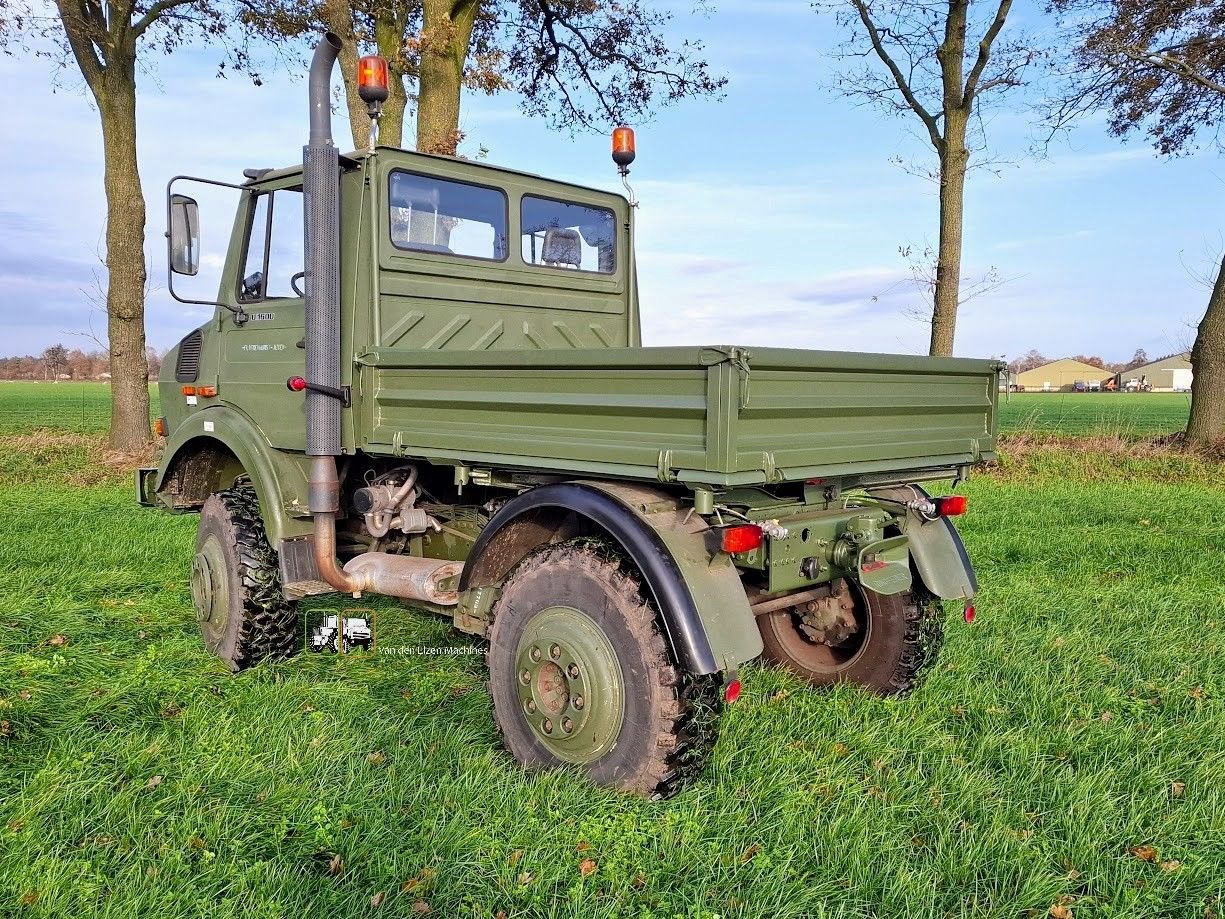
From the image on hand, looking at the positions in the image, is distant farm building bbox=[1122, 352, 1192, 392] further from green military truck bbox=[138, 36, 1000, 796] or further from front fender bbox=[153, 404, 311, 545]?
front fender bbox=[153, 404, 311, 545]

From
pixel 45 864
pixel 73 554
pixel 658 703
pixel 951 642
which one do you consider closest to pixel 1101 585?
pixel 951 642

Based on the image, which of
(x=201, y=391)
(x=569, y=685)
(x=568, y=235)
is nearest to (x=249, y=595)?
(x=201, y=391)

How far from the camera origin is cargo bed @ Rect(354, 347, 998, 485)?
2.93 meters

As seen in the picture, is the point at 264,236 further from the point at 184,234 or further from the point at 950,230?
the point at 950,230

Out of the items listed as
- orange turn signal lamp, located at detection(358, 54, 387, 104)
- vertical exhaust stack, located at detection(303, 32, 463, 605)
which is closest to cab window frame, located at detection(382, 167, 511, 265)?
vertical exhaust stack, located at detection(303, 32, 463, 605)

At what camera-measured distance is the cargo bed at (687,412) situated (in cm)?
293

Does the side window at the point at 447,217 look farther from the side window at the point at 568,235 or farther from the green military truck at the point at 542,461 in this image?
the side window at the point at 568,235

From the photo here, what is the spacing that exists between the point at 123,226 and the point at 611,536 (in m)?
11.4

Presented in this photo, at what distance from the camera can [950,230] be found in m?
12.6

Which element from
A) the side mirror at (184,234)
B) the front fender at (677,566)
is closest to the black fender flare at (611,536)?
the front fender at (677,566)

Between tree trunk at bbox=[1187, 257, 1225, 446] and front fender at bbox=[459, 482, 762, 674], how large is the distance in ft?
40.7

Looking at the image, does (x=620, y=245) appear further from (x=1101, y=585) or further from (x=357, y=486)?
(x=1101, y=585)

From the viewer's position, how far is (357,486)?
4840 mm

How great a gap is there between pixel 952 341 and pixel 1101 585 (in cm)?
694
